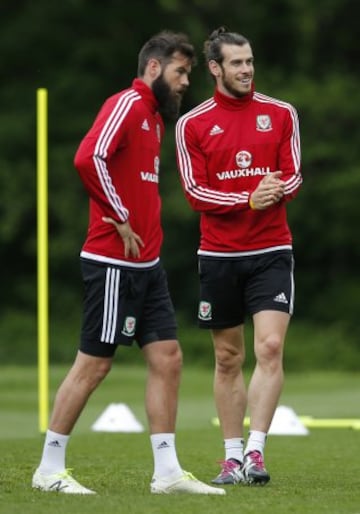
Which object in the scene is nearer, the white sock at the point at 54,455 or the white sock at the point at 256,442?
the white sock at the point at 54,455

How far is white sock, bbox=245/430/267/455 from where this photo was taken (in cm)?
810

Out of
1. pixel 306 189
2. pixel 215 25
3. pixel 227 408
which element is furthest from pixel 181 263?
pixel 227 408

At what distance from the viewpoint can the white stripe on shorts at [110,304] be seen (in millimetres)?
7520

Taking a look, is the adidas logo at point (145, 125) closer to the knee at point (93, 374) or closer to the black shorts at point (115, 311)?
the black shorts at point (115, 311)

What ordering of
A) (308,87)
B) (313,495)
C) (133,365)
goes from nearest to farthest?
(313,495) < (133,365) < (308,87)

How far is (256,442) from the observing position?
813cm

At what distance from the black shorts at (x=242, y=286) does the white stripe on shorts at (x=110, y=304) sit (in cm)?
108

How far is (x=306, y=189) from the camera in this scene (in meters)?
30.4

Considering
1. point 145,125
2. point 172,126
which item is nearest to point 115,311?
point 145,125

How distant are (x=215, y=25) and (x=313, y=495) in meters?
25.7

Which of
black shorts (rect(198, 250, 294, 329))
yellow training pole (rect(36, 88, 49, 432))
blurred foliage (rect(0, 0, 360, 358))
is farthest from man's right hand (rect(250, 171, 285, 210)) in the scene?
blurred foliage (rect(0, 0, 360, 358))

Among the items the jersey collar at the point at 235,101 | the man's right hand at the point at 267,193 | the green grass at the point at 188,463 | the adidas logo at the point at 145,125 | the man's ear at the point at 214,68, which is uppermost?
the man's ear at the point at 214,68

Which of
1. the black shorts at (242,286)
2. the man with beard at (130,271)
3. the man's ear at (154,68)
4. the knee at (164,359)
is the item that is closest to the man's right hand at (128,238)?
the man with beard at (130,271)

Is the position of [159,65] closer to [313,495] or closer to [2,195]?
[313,495]
